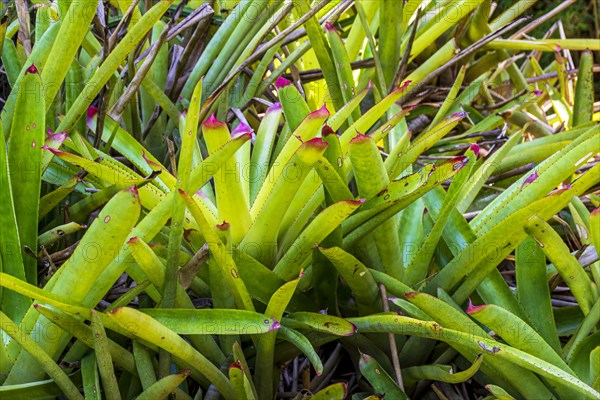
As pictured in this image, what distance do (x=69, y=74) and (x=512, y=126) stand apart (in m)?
0.71

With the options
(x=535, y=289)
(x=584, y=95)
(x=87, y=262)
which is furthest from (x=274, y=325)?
(x=584, y=95)

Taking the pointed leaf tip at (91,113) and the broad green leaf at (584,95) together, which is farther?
the broad green leaf at (584,95)

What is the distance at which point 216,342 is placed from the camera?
0.59m

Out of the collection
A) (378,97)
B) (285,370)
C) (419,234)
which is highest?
(378,97)

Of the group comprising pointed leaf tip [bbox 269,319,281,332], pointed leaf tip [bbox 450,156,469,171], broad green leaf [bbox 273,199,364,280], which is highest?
pointed leaf tip [bbox 450,156,469,171]

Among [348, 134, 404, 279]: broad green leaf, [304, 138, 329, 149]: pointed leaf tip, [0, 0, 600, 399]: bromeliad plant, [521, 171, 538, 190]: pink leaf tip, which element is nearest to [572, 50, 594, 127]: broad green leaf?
[0, 0, 600, 399]: bromeliad plant

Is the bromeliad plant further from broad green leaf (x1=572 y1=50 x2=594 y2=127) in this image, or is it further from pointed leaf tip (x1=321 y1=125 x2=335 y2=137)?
broad green leaf (x1=572 y1=50 x2=594 y2=127)

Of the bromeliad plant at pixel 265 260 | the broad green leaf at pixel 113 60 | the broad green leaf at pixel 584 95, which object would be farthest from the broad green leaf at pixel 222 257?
the broad green leaf at pixel 584 95

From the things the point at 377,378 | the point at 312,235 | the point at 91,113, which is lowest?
the point at 377,378

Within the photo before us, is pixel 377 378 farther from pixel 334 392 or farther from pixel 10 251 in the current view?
pixel 10 251

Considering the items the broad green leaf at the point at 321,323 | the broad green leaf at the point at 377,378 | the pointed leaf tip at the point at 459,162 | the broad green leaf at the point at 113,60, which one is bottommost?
the broad green leaf at the point at 377,378

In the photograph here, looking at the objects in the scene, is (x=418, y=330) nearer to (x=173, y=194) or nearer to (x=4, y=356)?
(x=173, y=194)

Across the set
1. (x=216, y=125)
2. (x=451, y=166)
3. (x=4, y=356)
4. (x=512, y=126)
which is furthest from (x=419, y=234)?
(x=512, y=126)

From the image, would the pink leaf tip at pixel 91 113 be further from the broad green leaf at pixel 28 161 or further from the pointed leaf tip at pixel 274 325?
the pointed leaf tip at pixel 274 325
